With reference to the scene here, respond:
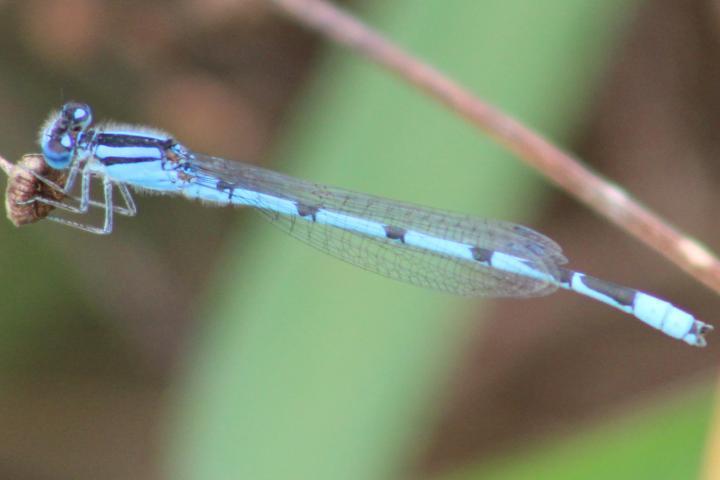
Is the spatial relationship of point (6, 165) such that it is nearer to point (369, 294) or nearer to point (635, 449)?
point (369, 294)

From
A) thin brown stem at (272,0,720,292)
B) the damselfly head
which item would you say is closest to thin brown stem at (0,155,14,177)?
Result: the damselfly head

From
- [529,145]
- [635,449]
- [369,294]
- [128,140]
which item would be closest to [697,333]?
Answer: [635,449]

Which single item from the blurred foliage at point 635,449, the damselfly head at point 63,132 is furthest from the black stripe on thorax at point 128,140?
the blurred foliage at point 635,449

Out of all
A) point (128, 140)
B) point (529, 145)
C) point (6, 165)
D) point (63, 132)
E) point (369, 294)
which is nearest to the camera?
point (6, 165)

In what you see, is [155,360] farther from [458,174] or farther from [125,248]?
[458,174]

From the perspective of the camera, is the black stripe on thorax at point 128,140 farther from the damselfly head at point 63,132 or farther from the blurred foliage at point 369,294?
the blurred foliage at point 369,294

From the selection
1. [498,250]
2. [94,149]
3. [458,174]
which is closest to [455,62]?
[458,174]
